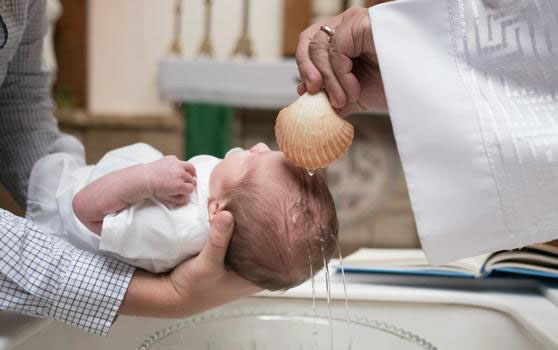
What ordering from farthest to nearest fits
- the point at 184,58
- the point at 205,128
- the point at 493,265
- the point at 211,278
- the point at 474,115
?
the point at 184,58
the point at 205,128
the point at 493,265
the point at 211,278
the point at 474,115

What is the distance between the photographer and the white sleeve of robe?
2.13 feet

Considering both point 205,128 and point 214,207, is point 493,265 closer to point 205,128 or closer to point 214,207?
point 214,207

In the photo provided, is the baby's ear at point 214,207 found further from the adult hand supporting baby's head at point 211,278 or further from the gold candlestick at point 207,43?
the gold candlestick at point 207,43

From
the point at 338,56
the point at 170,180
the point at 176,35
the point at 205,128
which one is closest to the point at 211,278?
the point at 170,180

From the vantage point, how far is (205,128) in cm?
261

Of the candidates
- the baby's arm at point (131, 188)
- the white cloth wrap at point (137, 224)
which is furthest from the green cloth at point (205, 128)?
the baby's arm at point (131, 188)

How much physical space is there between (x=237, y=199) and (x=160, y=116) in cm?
228

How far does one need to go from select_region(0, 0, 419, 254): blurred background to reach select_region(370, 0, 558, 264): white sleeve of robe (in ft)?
A: 7.16

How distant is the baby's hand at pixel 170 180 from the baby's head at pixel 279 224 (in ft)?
0.19

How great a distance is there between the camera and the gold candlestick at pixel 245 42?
2.88m

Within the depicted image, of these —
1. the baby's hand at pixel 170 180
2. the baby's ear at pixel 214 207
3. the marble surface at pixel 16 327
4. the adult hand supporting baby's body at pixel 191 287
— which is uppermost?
the baby's hand at pixel 170 180

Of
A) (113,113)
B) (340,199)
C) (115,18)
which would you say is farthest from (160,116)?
(340,199)

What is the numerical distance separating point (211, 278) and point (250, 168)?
141 mm

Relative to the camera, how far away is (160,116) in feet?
9.83
